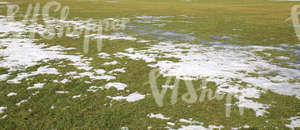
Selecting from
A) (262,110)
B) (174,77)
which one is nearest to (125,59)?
(174,77)

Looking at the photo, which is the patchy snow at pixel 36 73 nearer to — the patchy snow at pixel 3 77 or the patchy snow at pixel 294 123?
the patchy snow at pixel 3 77

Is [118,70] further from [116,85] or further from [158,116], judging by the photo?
[158,116]

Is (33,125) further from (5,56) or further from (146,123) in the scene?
(5,56)

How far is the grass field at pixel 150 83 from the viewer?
770 centimetres

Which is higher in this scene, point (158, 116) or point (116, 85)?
point (116, 85)

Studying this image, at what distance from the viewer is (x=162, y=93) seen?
9688 mm

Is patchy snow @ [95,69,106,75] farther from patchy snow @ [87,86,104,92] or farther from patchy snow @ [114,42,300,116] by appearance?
patchy snow @ [114,42,300,116]

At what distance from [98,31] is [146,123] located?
58.3ft

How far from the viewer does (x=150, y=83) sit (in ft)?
35.2

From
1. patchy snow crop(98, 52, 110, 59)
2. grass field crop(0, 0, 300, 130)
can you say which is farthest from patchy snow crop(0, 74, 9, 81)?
patchy snow crop(98, 52, 110, 59)

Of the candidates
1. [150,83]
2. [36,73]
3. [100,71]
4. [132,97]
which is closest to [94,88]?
[132,97]

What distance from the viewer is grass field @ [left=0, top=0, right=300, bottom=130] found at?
25.3 ft

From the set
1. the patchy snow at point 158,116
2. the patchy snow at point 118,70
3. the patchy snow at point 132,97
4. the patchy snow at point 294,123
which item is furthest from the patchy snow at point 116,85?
the patchy snow at point 294,123

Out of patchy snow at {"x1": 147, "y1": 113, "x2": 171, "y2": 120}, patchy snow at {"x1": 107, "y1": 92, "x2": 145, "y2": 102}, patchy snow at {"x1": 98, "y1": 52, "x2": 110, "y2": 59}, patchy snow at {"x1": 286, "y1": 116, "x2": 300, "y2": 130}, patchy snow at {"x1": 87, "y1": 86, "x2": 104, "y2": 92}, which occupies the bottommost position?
patchy snow at {"x1": 286, "y1": 116, "x2": 300, "y2": 130}
